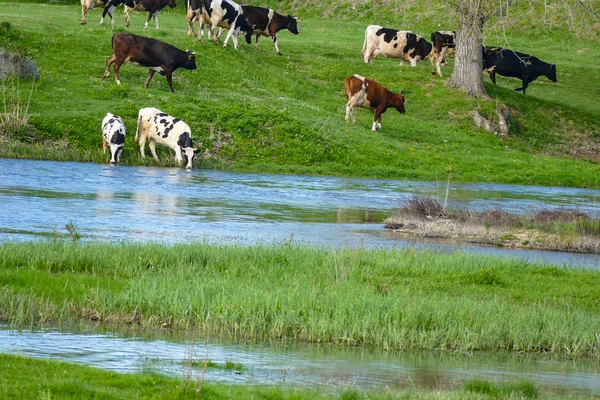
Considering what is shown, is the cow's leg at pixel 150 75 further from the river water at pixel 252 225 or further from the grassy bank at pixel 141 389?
the grassy bank at pixel 141 389

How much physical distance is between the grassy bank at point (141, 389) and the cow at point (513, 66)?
3966cm

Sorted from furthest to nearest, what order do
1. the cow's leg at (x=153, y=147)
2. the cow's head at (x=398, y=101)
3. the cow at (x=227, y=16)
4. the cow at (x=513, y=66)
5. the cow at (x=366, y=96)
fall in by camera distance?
1. the cow at (x=513, y=66)
2. the cow at (x=227, y=16)
3. the cow's head at (x=398, y=101)
4. the cow at (x=366, y=96)
5. the cow's leg at (x=153, y=147)

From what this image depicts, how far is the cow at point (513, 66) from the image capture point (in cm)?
4791

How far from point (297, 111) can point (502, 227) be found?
15779 millimetres

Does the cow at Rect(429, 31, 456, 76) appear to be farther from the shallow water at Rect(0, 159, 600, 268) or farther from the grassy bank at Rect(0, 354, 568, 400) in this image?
the grassy bank at Rect(0, 354, 568, 400)

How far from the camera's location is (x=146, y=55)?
36.8m

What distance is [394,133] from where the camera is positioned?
128 ft

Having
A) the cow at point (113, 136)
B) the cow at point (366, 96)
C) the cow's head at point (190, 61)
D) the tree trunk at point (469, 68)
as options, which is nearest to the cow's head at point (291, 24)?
the tree trunk at point (469, 68)

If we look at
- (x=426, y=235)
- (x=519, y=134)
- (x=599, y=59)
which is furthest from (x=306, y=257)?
(x=599, y=59)

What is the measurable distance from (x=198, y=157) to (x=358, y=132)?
701 centimetres

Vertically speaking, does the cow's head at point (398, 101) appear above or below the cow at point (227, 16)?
below

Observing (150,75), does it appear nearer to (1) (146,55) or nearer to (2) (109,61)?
(1) (146,55)

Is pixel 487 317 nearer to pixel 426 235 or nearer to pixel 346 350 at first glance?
pixel 346 350

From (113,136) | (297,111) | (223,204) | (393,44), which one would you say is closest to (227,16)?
(297,111)
